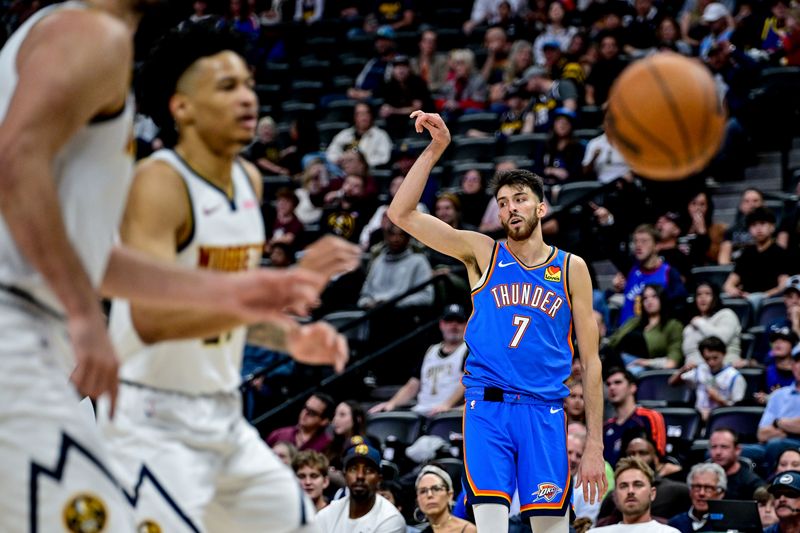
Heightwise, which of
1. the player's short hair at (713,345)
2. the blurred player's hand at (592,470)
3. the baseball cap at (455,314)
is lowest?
the baseball cap at (455,314)

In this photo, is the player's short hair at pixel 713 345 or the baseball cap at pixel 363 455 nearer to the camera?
the baseball cap at pixel 363 455

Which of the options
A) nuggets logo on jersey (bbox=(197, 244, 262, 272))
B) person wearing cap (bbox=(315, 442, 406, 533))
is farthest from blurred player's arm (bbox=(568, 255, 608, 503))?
nuggets logo on jersey (bbox=(197, 244, 262, 272))

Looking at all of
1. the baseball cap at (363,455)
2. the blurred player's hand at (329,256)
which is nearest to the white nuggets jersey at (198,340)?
the blurred player's hand at (329,256)

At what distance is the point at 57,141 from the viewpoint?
10.4ft

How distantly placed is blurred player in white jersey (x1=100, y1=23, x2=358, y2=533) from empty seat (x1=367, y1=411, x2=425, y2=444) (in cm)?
750

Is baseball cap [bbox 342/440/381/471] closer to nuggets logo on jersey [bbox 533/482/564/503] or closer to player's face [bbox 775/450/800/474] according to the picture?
nuggets logo on jersey [bbox 533/482/564/503]

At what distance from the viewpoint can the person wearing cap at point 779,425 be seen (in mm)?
10117

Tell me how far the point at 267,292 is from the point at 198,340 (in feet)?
3.09

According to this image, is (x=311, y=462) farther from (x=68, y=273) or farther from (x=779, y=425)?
(x=68, y=273)

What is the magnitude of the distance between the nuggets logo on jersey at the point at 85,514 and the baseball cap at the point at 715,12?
14.1m

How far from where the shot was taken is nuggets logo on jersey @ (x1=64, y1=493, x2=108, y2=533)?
131 inches

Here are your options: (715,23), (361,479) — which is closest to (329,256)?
(361,479)

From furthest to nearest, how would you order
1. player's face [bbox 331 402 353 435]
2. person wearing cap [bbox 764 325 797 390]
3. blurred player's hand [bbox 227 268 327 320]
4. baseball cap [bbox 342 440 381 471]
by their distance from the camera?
player's face [bbox 331 402 353 435] < person wearing cap [bbox 764 325 797 390] < baseball cap [bbox 342 440 381 471] < blurred player's hand [bbox 227 268 327 320]

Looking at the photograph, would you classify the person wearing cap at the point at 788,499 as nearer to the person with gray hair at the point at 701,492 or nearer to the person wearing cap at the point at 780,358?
the person with gray hair at the point at 701,492
